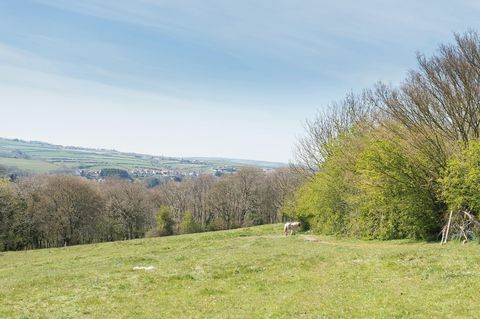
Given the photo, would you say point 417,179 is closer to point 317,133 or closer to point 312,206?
point 312,206

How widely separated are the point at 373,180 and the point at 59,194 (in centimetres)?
6565

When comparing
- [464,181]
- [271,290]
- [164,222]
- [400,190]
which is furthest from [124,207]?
[271,290]

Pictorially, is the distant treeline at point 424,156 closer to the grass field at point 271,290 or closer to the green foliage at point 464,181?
the green foliage at point 464,181

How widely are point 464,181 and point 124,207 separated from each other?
78.1 metres

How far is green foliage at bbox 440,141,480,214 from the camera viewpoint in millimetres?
26109

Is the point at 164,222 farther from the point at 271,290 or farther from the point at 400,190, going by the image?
the point at 271,290

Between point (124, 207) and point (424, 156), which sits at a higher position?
point (424, 156)

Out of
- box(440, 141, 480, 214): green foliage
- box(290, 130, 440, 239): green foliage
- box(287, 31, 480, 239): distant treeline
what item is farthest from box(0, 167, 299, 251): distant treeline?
box(440, 141, 480, 214): green foliage

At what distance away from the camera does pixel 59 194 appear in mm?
77125

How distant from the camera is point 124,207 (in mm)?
90938

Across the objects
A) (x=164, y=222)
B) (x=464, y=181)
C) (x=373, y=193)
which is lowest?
(x=164, y=222)

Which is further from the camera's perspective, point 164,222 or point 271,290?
point 164,222

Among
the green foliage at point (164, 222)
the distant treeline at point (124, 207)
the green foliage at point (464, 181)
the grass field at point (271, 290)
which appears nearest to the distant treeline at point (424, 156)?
the green foliage at point (464, 181)

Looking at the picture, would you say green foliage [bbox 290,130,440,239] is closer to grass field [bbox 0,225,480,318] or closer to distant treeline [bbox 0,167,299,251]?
grass field [bbox 0,225,480,318]
